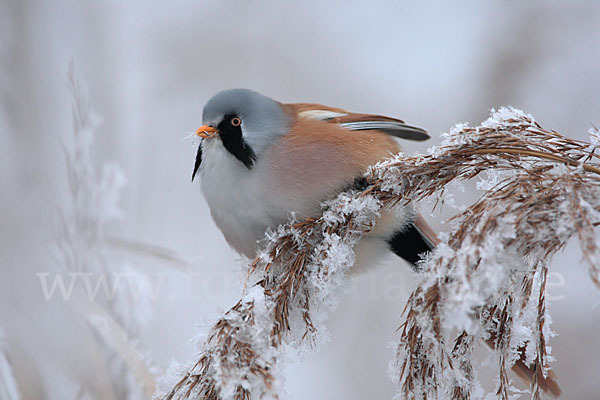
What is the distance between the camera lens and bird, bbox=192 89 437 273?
204cm

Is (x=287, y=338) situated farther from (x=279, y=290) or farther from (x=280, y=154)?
(x=280, y=154)

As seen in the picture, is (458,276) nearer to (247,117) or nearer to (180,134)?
(247,117)

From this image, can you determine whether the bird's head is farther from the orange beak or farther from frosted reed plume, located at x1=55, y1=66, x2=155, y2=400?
frosted reed plume, located at x1=55, y1=66, x2=155, y2=400

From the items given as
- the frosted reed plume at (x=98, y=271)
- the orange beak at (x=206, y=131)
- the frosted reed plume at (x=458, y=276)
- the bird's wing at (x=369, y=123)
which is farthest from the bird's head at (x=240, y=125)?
the frosted reed plume at (x=458, y=276)

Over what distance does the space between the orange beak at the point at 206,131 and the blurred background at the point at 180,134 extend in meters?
0.47

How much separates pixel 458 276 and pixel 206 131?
1318 millimetres

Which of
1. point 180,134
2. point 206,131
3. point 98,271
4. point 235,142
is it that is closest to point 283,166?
point 235,142

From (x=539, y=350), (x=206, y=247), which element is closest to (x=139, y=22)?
(x=206, y=247)

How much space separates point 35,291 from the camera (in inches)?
81.3

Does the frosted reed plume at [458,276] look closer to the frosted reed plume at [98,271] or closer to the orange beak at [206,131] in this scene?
the frosted reed plume at [98,271]

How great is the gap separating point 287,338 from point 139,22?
4.28 metres

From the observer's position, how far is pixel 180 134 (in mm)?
4719

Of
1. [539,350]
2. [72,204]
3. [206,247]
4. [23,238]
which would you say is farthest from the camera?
[206,247]

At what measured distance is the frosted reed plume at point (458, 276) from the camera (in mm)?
1159
